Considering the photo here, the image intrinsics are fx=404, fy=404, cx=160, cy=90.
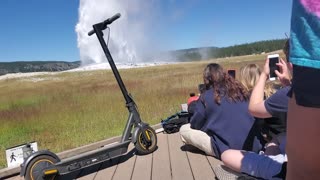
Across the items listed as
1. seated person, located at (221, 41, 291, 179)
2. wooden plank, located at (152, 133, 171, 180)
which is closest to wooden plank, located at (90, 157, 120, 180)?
wooden plank, located at (152, 133, 171, 180)

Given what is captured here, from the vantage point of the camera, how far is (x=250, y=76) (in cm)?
425

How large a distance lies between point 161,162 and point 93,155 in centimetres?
74

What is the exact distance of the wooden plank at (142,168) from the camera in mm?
3947

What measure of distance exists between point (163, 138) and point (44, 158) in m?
2.26

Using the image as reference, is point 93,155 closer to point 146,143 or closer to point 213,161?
point 146,143

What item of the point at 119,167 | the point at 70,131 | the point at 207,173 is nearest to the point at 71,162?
the point at 119,167

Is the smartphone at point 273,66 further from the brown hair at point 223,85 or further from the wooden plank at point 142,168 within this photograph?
the wooden plank at point 142,168

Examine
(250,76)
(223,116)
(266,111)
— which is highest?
(250,76)

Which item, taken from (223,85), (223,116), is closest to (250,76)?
(223,85)

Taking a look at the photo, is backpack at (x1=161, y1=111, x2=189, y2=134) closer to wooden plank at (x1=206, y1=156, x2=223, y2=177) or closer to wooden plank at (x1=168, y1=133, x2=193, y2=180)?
wooden plank at (x1=168, y1=133, x2=193, y2=180)

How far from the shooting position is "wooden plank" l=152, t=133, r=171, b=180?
3896 mm

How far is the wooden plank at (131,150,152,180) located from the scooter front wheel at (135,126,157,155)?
75 millimetres

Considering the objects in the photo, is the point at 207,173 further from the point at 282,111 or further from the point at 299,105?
the point at 299,105

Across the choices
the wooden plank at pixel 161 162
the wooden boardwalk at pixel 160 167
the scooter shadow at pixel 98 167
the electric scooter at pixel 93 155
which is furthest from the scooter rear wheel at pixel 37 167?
the wooden plank at pixel 161 162
